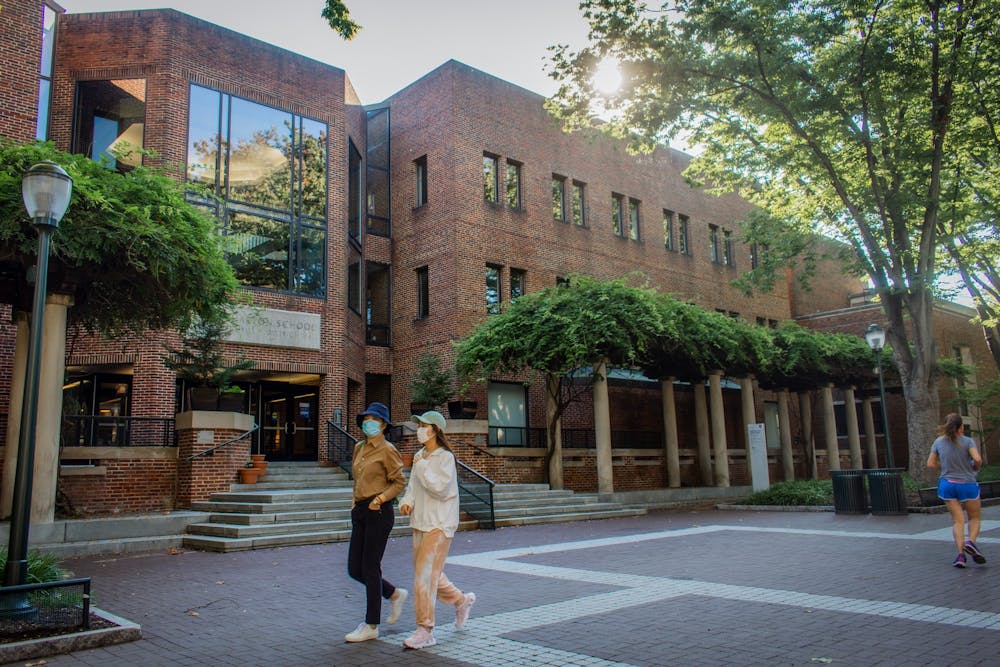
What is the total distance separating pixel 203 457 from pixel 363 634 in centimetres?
983

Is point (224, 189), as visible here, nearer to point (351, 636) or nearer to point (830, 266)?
point (351, 636)

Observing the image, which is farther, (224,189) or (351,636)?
(224,189)

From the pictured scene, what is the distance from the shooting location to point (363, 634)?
19.0 ft

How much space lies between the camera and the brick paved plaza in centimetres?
535

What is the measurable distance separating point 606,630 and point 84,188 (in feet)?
26.9

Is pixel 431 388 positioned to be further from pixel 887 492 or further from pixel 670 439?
pixel 887 492

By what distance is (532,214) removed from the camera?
25.5 m

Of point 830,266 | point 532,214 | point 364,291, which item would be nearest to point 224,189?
point 364,291

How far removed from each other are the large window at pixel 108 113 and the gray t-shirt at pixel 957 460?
1809cm

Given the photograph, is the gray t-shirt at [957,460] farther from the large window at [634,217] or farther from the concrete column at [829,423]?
the concrete column at [829,423]

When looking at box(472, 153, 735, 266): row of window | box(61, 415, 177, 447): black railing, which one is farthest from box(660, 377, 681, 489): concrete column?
box(61, 415, 177, 447): black railing

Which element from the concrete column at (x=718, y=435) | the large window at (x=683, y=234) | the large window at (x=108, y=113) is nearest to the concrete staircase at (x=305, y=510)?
the concrete column at (x=718, y=435)

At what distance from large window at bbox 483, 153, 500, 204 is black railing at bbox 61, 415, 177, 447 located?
11864mm

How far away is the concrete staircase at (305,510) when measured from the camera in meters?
12.4
